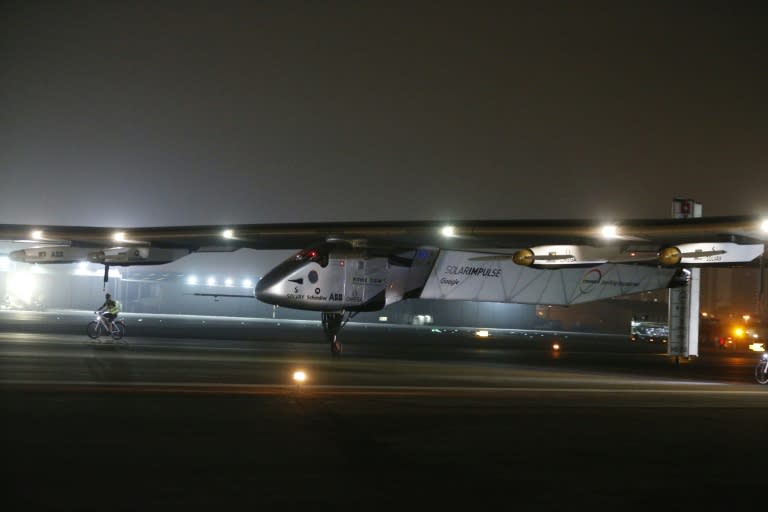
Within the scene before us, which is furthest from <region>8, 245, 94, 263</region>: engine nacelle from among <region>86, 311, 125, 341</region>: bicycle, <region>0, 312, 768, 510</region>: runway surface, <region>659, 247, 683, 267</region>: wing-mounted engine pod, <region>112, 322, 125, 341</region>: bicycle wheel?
<region>659, 247, 683, 267</region>: wing-mounted engine pod

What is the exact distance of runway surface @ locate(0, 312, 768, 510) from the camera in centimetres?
791

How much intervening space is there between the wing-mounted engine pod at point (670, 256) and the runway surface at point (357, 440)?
4.58m

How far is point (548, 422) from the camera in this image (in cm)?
1314

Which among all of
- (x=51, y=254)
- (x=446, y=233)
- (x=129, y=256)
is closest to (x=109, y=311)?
(x=129, y=256)

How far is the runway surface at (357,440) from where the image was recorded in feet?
26.0

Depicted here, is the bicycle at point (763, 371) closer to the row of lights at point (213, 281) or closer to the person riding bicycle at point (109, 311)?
the person riding bicycle at point (109, 311)

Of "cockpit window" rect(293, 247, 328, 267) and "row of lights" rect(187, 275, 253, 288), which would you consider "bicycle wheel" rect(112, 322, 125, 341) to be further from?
"row of lights" rect(187, 275, 253, 288)

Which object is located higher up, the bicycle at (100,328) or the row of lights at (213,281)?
the row of lights at (213,281)

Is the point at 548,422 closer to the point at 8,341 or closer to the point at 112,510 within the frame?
the point at 112,510

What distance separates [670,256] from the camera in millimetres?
24562

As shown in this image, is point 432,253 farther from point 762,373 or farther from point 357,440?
point 357,440

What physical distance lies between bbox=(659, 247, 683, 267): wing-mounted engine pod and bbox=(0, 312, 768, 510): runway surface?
15.0 feet

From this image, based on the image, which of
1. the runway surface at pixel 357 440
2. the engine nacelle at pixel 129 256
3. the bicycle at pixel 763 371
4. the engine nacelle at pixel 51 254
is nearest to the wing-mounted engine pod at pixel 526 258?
the runway surface at pixel 357 440

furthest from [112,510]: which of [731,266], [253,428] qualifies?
[731,266]
